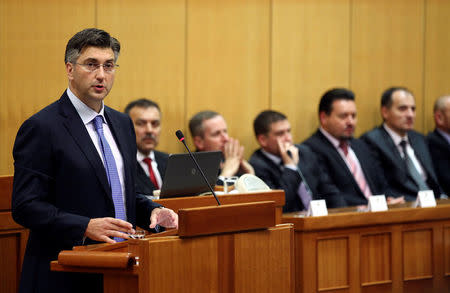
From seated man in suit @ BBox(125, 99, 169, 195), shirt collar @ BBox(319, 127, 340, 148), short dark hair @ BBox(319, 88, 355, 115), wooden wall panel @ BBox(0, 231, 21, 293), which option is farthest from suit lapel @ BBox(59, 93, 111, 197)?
short dark hair @ BBox(319, 88, 355, 115)

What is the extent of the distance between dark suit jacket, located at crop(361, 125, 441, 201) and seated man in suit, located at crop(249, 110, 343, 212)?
0.65 m

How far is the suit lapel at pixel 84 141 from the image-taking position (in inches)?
85.0

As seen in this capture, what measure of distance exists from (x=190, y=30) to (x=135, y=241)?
3.27 metres

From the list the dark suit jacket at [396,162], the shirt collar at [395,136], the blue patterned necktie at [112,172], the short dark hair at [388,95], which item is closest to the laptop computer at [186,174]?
the blue patterned necktie at [112,172]

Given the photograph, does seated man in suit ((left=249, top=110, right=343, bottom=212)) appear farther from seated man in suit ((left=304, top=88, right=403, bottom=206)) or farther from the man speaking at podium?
the man speaking at podium

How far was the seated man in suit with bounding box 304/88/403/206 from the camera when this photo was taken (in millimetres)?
4668

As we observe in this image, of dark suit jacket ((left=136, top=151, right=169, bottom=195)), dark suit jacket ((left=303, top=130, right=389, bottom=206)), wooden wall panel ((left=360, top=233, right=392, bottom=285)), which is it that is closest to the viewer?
wooden wall panel ((left=360, top=233, right=392, bottom=285))

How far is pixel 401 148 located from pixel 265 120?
115 cm

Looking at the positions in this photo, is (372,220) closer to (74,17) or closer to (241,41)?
(241,41)

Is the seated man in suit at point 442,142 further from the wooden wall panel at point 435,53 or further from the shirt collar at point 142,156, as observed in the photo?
the shirt collar at point 142,156

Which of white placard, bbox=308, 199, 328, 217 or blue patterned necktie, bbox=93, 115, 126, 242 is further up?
blue patterned necktie, bbox=93, 115, 126, 242

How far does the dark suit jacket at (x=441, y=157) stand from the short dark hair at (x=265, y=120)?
54.9 inches

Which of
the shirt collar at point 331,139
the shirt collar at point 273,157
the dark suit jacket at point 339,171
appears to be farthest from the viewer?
the shirt collar at point 331,139

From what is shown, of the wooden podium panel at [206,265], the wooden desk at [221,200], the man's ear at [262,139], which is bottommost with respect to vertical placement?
the wooden podium panel at [206,265]
